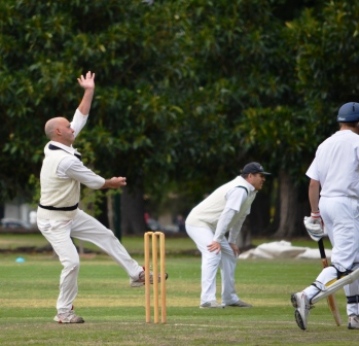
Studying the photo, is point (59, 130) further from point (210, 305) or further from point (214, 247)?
point (210, 305)

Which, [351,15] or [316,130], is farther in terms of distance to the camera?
[316,130]

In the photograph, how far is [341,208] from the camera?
12664 mm

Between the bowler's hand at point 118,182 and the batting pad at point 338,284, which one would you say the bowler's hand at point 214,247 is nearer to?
the bowler's hand at point 118,182

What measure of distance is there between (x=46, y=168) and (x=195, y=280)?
9388mm

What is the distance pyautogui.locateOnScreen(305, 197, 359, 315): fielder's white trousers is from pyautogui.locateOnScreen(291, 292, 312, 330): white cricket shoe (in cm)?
13

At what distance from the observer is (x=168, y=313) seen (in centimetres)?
1531

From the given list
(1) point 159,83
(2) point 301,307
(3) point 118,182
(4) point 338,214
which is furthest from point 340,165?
(1) point 159,83

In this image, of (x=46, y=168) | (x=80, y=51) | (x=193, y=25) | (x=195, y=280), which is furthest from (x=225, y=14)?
(x=46, y=168)

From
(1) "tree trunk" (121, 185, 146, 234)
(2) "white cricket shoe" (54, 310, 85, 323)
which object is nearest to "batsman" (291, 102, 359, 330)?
(2) "white cricket shoe" (54, 310, 85, 323)

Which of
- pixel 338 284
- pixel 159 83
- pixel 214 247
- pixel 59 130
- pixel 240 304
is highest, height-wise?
pixel 159 83

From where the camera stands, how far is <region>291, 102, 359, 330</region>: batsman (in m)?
12.4

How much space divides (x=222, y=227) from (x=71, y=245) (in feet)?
10.4

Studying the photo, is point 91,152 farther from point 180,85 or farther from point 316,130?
point 316,130

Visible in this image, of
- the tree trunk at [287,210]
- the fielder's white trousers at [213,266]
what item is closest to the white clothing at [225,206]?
the fielder's white trousers at [213,266]
